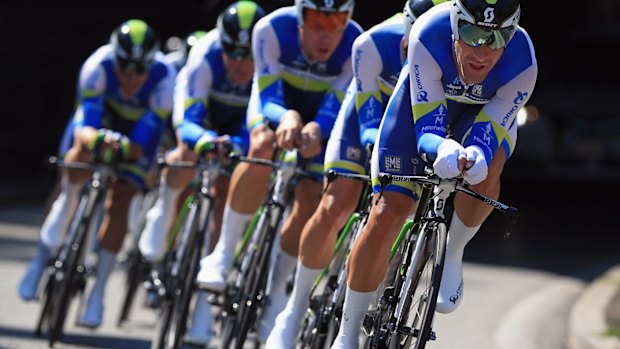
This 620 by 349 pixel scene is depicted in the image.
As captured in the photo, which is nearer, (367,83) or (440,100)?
(440,100)

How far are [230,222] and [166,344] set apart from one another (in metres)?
0.87

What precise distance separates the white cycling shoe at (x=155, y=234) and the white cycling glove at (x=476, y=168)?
4.24 meters

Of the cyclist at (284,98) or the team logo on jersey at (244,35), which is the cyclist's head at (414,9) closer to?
the cyclist at (284,98)

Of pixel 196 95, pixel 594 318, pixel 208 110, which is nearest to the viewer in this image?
pixel 196 95

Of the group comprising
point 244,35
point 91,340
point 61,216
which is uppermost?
point 244,35

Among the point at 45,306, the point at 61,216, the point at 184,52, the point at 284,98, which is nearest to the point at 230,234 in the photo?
the point at 284,98

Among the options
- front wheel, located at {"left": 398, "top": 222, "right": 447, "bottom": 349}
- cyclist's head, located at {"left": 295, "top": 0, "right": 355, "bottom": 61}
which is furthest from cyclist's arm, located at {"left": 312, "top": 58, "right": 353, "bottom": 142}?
front wheel, located at {"left": 398, "top": 222, "right": 447, "bottom": 349}

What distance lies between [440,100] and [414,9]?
1127 millimetres

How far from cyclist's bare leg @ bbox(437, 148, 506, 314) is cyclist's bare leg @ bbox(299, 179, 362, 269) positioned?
33.1 inches

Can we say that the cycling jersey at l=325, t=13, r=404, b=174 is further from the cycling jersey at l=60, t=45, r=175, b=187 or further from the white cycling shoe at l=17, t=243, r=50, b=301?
the white cycling shoe at l=17, t=243, r=50, b=301

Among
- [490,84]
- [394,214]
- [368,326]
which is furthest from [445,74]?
[368,326]

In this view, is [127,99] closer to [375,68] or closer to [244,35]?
[244,35]

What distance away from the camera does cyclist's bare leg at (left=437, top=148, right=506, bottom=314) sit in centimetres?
670

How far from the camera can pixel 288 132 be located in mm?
7859
